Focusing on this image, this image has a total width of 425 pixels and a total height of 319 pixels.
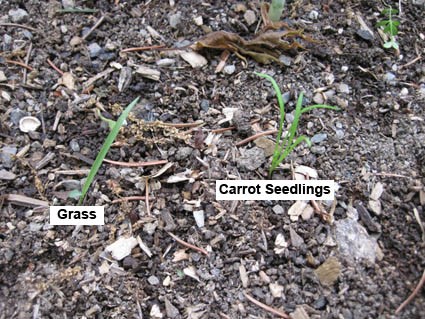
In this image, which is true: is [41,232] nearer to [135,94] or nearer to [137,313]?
[137,313]

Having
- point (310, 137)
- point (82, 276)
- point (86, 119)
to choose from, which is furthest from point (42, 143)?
point (310, 137)

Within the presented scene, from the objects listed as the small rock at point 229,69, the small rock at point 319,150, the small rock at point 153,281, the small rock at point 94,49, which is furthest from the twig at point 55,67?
the small rock at point 319,150

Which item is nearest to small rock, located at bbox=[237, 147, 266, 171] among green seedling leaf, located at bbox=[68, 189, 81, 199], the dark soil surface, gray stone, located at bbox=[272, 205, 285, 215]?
the dark soil surface

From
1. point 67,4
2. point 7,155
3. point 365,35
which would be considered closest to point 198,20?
point 67,4

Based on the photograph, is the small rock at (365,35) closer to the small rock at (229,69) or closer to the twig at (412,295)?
the small rock at (229,69)

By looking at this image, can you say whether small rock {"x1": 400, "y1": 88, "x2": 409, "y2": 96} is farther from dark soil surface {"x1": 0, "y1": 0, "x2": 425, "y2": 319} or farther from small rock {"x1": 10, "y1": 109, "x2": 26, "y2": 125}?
small rock {"x1": 10, "y1": 109, "x2": 26, "y2": 125}
